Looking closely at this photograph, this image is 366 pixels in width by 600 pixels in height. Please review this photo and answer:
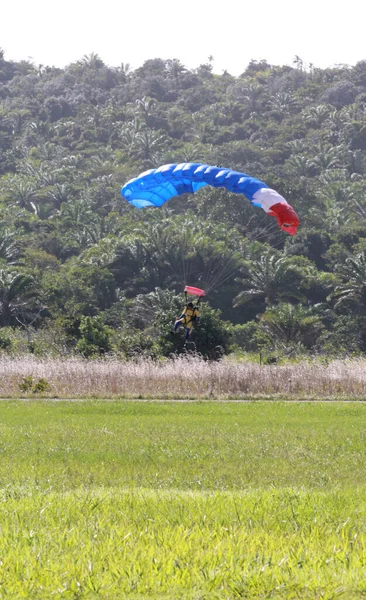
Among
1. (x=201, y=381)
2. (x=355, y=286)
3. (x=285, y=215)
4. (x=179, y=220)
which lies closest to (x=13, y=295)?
(x=355, y=286)

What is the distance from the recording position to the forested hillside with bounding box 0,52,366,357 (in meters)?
51.1

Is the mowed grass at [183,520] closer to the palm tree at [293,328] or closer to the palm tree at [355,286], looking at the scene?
the palm tree at [293,328]

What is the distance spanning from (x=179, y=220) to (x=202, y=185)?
45701 millimetres

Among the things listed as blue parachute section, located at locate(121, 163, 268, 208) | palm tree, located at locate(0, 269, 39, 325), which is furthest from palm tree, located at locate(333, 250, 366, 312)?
blue parachute section, located at locate(121, 163, 268, 208)

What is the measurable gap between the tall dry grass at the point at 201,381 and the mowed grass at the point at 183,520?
11.8 metres

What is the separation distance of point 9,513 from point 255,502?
1.92m

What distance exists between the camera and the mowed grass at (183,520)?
4668mm

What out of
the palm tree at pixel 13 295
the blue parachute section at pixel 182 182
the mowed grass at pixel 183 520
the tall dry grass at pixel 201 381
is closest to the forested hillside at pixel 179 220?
the palm tree at pixel 13 295

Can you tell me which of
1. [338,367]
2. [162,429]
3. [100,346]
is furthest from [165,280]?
[162,429]

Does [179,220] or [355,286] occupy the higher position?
[179,220]

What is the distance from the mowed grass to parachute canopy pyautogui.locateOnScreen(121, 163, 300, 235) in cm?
1469

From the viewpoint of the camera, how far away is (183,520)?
6.23 meters

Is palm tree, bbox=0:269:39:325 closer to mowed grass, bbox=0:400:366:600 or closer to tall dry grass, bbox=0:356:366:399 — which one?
tall dry grass, bbox=0:356:366:399

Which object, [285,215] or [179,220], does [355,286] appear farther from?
[285,215]
